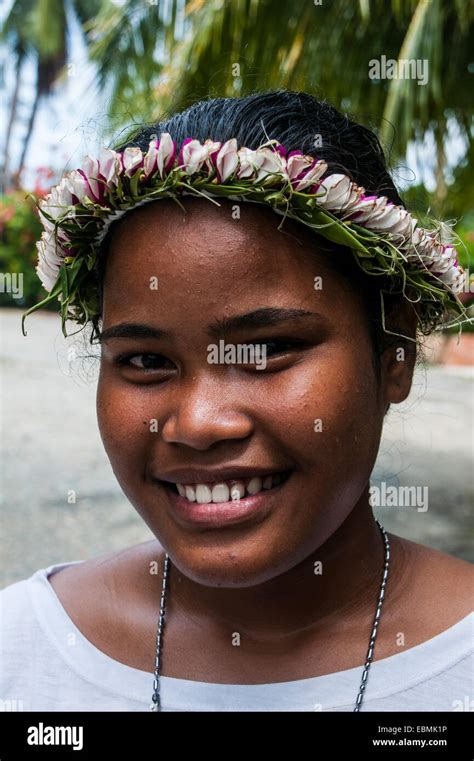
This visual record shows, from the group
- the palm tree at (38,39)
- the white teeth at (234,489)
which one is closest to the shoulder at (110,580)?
the white teeth at (234,489)

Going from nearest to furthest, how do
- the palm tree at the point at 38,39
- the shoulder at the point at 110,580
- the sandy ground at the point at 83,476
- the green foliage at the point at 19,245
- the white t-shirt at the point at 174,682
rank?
1. the white t-shirt at the point at 174,682
2. the shoulder at the point at 110,580
3. the sandy ground at the point at 83,476
4. the green foliage at the point at 19,245
5. the palm tree at the point at 38,39

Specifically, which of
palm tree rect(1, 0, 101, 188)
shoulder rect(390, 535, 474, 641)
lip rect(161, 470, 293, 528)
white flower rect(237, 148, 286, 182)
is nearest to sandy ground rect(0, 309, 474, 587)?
shoulder rect(390, 535, 474, 641)

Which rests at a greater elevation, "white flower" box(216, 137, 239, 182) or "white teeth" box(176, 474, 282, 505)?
"white flower" box(216, 137, 239, 182)

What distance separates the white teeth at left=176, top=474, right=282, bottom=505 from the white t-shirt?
0.48 meters

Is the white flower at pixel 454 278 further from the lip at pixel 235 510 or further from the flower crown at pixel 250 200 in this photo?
the lip at pixel 235 510

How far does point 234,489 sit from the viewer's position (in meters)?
1.56

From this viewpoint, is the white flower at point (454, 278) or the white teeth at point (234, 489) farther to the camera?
the white flower at point (454, 278)

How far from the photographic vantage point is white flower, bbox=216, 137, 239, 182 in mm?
1544

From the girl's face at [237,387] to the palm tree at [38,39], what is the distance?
76.6 feet

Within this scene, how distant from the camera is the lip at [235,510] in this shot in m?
1.54

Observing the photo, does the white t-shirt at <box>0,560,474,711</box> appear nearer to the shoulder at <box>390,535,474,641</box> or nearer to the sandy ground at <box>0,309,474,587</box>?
the shoulder at <box>390,535,474,641</box>

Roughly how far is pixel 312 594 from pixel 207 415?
0.56m

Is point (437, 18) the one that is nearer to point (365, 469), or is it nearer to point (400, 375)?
point (400, 375)
